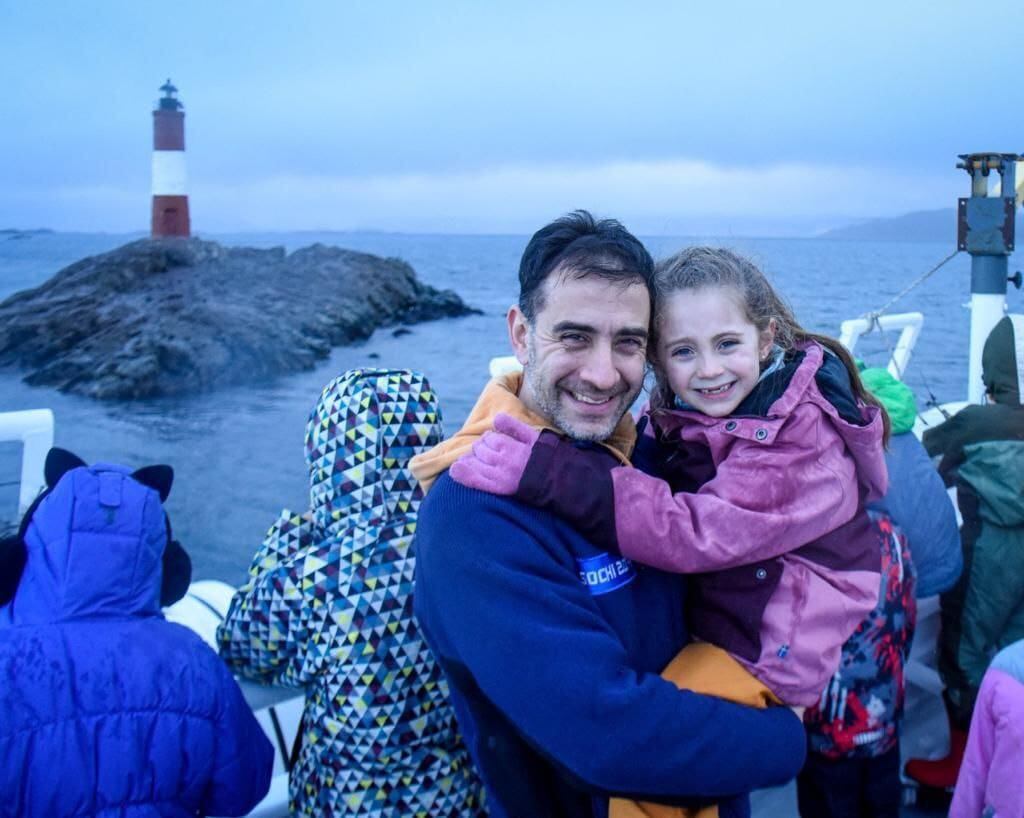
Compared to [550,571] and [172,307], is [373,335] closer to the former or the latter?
[172,307]

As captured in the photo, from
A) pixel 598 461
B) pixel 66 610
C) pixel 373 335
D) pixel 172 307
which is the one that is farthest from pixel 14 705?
pixel 373 335

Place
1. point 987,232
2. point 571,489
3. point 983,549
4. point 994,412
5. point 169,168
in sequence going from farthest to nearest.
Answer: point 169,168 → point 987,232 → point 994,412 → point 983,549 → point 571,489

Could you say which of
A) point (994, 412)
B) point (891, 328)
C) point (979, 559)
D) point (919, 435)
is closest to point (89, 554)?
point (979, 559)

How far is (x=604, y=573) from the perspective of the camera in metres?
1.49

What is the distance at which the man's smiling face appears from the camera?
5.12 feet

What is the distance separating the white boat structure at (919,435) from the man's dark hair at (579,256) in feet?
2.03

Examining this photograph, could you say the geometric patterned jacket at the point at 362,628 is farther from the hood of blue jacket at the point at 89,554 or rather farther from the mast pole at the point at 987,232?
the mast pole at the point at 987,232

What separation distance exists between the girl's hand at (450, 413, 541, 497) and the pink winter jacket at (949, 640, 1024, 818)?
1018 millimetres

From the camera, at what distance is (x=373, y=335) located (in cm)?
2080

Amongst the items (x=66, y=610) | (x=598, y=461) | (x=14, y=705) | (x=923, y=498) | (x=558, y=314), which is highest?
(x=558, y=314)

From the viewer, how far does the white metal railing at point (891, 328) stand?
4.05 m

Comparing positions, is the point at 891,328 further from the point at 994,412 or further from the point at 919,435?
the point at 994,412

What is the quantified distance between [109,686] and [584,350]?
1005mm

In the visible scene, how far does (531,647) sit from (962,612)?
1.67 meters
